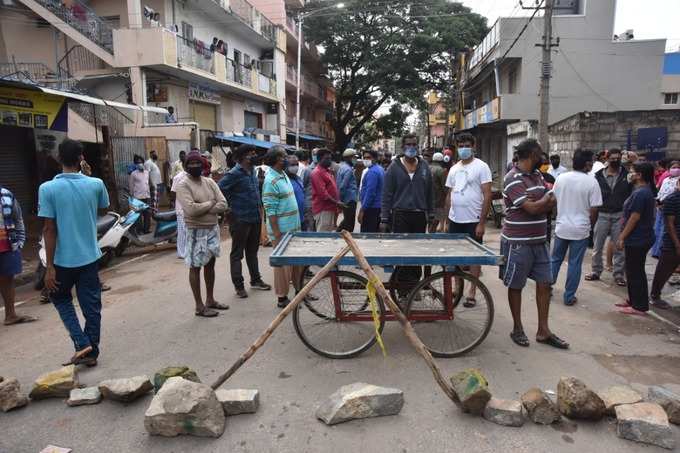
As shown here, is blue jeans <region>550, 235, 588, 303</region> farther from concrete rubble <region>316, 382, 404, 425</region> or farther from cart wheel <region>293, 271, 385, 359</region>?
concrete rubble <region>316, 382, 404, 425</region>

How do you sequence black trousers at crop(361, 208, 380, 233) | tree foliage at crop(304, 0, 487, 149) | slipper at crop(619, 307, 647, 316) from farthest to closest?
1. tree foliage at crop(304, 0, 487, 149)
2. black trousers at crop(361, 208, 380, 233)
3. slipper at crop(619, 307, 647, 316)

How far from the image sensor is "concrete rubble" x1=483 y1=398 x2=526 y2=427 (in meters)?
3.04

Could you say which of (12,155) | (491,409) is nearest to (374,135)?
(12,155)

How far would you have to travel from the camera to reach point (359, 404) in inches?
123

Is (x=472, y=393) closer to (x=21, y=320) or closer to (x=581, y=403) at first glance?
(x=581, y=403)

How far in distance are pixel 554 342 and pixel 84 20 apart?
1725 centimetres

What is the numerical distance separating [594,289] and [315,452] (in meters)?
5.06

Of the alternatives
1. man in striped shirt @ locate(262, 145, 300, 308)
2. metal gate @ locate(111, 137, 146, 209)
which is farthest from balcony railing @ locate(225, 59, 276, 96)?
man in striped shirt @ locate(262, 145, 300, 308)

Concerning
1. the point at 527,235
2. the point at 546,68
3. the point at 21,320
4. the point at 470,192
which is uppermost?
the point at 546,68

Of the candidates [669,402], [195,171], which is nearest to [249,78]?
[195,171]

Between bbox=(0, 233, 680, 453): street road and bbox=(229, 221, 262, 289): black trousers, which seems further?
bbox=(229, 221, 262, 289): black trousers

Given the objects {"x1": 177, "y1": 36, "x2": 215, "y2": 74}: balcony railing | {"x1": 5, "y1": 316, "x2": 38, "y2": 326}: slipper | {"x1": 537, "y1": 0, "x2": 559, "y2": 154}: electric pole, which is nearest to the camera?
{"x1": 5, "y1": 316, "x2": 38, "y2": 326}: slipper

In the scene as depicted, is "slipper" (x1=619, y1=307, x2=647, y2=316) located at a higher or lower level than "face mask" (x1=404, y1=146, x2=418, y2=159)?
lower

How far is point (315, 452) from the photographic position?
2.82 metres
